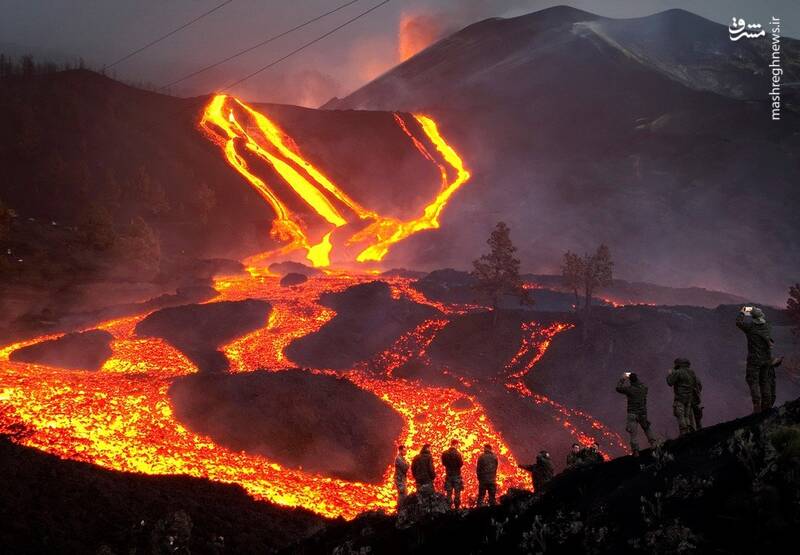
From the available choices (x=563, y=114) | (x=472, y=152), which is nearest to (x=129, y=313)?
(x=472, y=152)

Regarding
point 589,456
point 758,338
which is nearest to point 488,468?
point 589,456

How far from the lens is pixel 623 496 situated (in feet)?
22.0

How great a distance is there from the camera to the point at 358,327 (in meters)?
40.8

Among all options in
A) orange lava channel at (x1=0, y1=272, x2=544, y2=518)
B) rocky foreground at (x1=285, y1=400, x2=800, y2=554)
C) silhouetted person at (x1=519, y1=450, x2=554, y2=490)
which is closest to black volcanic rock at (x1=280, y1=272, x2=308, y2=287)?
orange lava channel at (x1=0, y1=272, x2=544, y2=518)

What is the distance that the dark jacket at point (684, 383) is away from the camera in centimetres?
1122

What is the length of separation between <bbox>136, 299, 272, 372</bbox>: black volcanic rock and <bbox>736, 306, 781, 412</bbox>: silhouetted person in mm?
29888

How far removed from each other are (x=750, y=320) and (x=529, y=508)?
208 inches

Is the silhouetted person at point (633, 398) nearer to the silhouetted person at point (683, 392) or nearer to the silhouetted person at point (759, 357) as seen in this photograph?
the silhouetted person at point (683, 392)

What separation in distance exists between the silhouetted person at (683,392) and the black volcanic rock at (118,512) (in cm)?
945

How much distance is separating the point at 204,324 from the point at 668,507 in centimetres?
3756

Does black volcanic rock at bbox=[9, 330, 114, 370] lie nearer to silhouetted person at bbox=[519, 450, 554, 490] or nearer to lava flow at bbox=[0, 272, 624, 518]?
lava flow at bbox=[0, 272, 624, 518]

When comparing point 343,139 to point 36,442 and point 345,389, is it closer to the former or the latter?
point 345,389

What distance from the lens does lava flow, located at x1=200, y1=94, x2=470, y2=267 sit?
77375 mm

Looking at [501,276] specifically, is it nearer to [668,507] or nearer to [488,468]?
[488,468]
